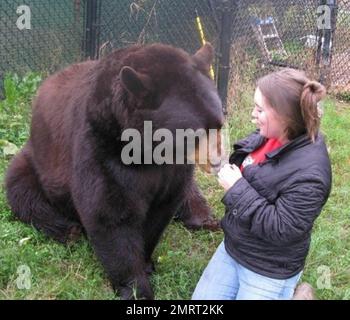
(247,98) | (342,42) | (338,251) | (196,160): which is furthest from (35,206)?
(342,42)

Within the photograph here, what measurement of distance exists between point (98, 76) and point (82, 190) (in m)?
0.70

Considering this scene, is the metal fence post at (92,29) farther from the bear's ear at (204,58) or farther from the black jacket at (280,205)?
the black jacket at (280,205)

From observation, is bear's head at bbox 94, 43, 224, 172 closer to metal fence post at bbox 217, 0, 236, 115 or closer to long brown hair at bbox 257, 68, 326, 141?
long brown hair at bbox 257, 68, 326, 141

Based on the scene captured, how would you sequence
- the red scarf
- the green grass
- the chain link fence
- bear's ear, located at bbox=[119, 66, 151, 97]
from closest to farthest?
bear's ear, located at bbox=[119, 66, 151, 97], the red scarf, the green grass, the chain link fence

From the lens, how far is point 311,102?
9.04 feet

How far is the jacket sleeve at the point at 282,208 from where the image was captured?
279 centimetres

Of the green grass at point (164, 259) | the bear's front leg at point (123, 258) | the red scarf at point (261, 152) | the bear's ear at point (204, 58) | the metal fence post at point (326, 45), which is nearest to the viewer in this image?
A: the bear's ear at point (204, 58)

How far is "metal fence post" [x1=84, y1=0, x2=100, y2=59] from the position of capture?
612cm

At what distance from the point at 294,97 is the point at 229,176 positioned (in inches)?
21.7

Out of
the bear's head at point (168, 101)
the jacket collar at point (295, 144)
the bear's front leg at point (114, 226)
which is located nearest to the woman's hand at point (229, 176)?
the bear's head at point (168, 101)

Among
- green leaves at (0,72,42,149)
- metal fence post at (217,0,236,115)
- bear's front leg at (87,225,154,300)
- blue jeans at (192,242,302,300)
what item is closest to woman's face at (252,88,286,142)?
blue jeans at (192,242,302,300)

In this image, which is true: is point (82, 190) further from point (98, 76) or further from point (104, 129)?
point (98, 76)

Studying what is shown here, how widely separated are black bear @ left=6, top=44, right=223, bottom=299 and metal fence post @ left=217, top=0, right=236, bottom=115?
2.83 metres

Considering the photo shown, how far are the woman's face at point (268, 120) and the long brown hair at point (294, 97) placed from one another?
0.10 ft
